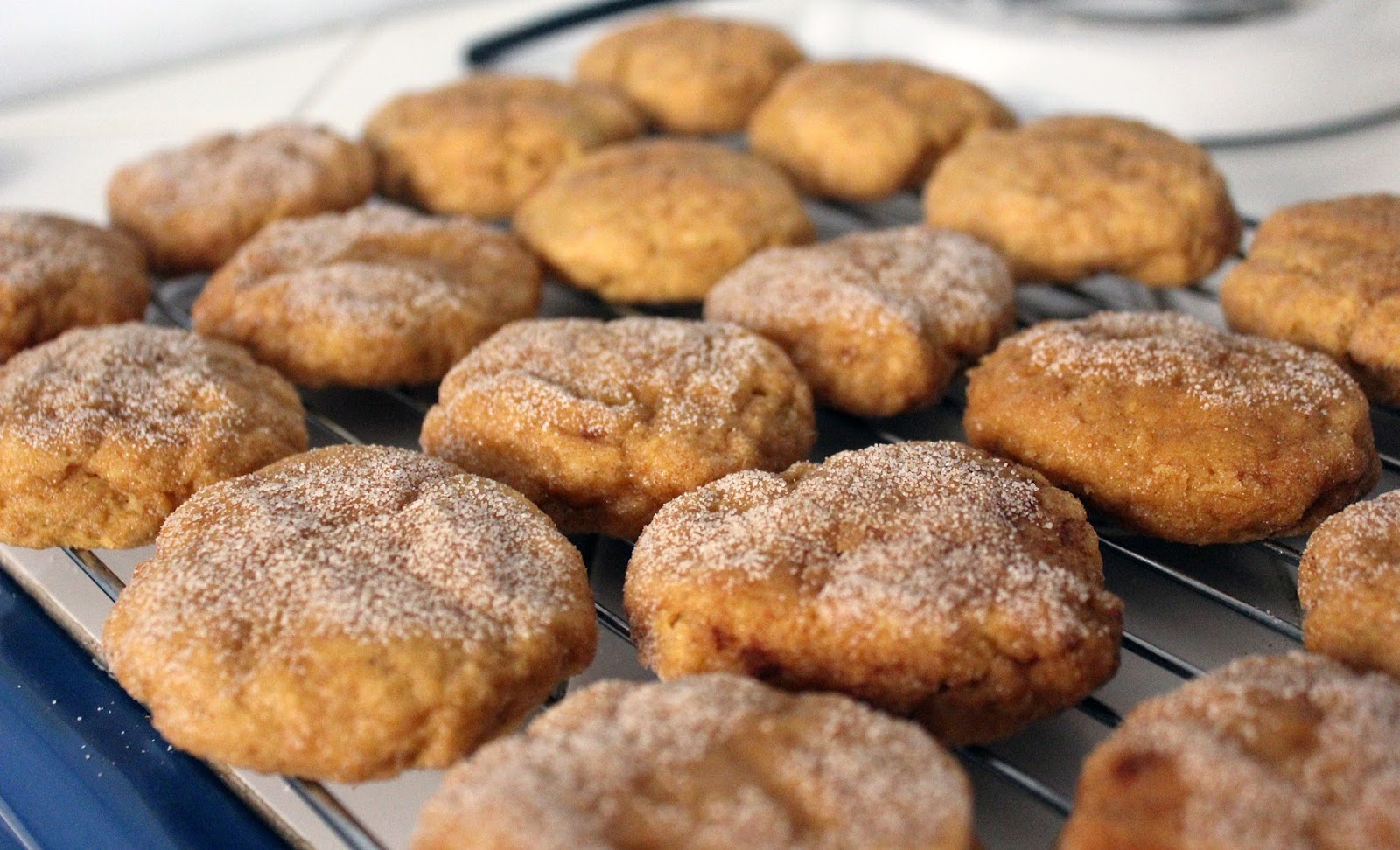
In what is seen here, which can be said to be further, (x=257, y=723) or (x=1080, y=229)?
(x=1080, y=229)

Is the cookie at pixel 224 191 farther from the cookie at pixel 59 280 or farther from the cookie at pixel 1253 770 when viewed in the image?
the cookie at pixel 1253 770

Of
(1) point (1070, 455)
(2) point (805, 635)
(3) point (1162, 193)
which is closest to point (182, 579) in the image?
(2) point (805, 635)

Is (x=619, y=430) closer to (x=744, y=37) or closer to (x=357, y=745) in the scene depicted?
(x=357, y=745)

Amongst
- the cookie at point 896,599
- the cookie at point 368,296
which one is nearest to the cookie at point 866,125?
the cookie at point 368,296

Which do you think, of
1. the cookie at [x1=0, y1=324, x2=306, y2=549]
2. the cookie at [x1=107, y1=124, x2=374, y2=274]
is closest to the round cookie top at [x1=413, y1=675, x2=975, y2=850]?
the cookie at [x1=0, y1=324, x2=306, y2=549]

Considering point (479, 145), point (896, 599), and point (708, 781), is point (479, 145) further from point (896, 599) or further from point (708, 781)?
point (708, 781)
